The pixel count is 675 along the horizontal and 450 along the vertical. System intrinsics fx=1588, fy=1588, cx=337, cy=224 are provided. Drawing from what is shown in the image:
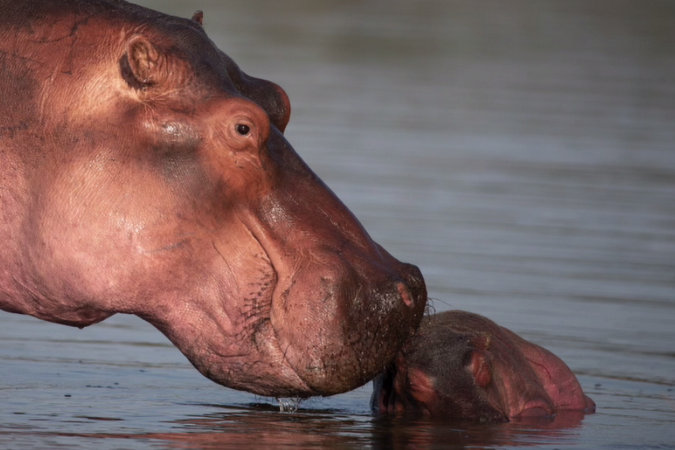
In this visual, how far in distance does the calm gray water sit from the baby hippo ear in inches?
56.1

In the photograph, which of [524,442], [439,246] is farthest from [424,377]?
[439,246]

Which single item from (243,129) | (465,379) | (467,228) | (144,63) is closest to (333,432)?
(465,379)

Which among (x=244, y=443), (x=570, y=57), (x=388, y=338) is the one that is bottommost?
(x=244, y=443)

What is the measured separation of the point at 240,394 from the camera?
7.52m

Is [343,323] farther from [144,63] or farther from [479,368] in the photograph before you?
[479,368]

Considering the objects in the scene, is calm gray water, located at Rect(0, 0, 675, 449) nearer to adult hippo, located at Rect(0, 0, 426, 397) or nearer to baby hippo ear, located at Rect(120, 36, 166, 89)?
adult hippo, located at Rect(0, 0, 426, 397)

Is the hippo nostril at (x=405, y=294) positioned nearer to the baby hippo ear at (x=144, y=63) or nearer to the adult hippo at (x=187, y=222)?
the adult hippo at (x=187, y=222)

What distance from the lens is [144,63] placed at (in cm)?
568

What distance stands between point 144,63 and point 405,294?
1.25 m

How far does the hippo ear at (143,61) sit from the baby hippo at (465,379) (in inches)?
71.7

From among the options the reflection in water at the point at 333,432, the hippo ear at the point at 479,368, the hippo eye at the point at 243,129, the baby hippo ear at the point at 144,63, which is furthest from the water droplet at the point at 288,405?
the baby hippo ear at the point at 144,63

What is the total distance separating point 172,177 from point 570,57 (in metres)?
21.5

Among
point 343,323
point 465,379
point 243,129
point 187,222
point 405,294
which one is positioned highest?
point 243,129

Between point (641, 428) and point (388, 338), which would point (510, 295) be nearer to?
point (641, 428)
